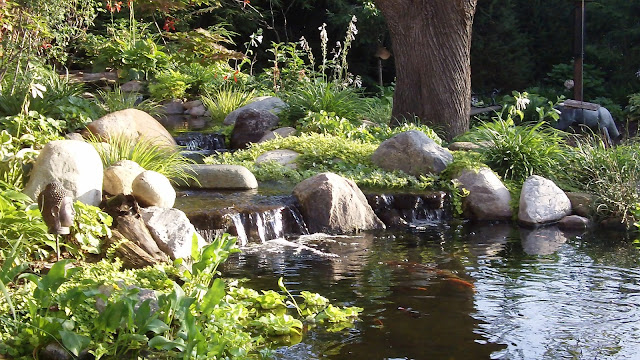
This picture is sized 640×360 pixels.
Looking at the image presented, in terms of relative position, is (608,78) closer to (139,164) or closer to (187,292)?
(139,164)

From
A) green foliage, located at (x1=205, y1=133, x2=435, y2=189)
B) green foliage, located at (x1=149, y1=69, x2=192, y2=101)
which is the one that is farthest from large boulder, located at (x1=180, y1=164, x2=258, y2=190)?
green foliage, located at (x1=149, y1=69, x2=192, y2=101)

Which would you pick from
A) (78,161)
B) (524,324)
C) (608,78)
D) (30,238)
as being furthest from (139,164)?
(608,78)

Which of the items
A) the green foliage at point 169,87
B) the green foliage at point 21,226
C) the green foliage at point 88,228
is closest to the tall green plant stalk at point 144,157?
the green foliage at point 88,228

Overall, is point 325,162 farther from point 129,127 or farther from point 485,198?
point 129,127

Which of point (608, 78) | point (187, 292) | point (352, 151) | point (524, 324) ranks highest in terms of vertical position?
point (608, 78)

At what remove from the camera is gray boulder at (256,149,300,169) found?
29.5 feet

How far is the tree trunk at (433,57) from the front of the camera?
409 inches

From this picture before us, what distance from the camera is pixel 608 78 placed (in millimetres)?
16969

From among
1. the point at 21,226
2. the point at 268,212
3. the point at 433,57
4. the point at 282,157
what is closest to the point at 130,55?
the point at 282,157

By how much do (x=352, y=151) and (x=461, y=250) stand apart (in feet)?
9.13

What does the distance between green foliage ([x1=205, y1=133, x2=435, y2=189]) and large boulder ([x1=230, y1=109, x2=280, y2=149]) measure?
3.21ft

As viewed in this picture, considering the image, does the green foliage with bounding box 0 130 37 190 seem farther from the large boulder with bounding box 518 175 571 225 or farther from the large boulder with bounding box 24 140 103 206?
the large boulder with bounding box 518 175 571 225

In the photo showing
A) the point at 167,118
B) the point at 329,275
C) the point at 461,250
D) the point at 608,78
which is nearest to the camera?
the point at 329,275

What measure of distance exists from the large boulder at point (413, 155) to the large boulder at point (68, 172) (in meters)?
3.79
